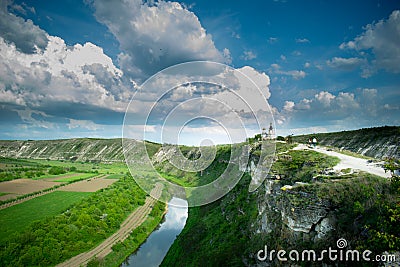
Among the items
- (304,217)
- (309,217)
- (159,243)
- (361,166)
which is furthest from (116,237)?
(361,166)

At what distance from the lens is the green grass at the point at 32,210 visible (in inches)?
1768

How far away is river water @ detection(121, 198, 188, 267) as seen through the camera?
126 feet

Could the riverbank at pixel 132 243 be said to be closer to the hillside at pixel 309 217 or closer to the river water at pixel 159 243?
the river water at pixel 159 243

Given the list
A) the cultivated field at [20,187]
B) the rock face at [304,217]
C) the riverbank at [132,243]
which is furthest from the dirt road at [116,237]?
the cultivated field at [20,187]

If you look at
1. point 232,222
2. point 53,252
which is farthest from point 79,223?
point 232,222

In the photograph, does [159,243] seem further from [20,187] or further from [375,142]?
Answer: [20,187]

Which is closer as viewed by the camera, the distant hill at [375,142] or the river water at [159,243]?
the distant hill at [375,142]

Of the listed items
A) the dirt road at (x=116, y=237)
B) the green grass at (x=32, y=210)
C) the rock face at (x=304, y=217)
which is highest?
the rock face at (x=304, y=217)

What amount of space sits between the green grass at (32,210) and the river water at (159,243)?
21.7m

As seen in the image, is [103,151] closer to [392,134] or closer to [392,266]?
[392,134]

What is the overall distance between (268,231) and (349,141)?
37621 mm

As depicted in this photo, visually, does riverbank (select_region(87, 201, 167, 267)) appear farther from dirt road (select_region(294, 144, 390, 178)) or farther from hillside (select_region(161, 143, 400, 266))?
dirt road (select_region(294, 144, 390, 178))

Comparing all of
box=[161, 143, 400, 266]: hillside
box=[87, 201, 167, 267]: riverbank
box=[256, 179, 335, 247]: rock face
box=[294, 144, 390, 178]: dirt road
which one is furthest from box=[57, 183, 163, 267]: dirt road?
box=[294, 144, 390, 178]: dirt road

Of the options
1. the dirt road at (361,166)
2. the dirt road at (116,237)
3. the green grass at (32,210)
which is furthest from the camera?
the green grass at (32,210)
